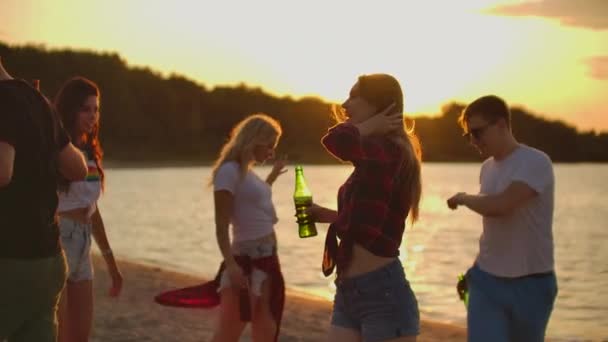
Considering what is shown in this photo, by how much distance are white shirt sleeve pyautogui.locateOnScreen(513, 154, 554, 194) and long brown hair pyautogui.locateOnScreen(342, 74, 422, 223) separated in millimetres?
890

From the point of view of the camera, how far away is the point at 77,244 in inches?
218

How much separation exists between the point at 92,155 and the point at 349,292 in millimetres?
2061

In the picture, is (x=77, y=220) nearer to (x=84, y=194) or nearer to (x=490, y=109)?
(x=84, y=194)

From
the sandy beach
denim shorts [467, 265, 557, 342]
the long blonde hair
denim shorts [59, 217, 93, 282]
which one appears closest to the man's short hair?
denim shorts [467, 265, 557, 342]

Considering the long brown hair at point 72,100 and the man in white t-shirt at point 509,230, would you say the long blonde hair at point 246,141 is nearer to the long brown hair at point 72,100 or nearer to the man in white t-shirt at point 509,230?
the long brown hair at point 72,100

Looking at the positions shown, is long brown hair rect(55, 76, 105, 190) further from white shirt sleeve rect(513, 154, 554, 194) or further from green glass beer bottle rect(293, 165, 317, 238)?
white shirt sleeve rect(513, 154, 554, 194)

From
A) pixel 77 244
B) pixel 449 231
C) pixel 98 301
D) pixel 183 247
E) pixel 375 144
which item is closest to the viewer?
pixel 375 144

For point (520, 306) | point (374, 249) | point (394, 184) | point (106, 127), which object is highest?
point (394, 184)

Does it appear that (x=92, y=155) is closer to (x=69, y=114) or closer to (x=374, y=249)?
(x=69, y=114)

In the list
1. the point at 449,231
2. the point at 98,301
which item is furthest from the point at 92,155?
the point at 449,231

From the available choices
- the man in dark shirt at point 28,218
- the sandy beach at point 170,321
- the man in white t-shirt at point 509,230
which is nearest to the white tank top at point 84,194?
the man in dark shirt at point 28,218

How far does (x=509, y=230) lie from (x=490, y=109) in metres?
0.62

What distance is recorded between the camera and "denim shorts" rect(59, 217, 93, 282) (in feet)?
18.0

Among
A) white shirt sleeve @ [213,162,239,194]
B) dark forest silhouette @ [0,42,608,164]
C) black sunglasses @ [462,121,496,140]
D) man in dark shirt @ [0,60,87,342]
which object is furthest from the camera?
dark forest silhouette @ [0,42,608,164]
